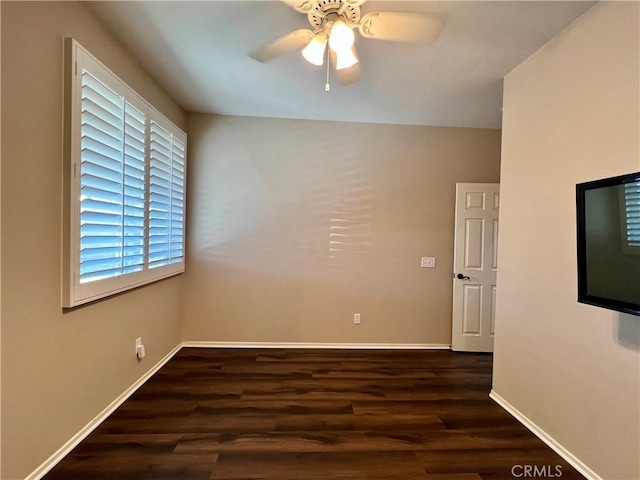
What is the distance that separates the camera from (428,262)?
3854 mm

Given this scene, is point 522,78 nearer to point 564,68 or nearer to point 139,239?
point 564,68

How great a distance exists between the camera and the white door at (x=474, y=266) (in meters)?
3.72

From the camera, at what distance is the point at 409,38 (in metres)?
2.08

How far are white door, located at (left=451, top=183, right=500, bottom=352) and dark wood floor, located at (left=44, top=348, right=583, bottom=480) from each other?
0.69 metres

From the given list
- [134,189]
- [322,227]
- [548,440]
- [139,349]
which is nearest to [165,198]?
[134,189]

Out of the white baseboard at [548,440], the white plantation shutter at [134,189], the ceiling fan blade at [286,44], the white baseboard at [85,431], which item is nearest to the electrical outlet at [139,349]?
the white baseboard at [85,431]

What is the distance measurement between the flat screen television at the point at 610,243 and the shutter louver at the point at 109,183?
282 centimetres

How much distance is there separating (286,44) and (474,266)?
3146 mm

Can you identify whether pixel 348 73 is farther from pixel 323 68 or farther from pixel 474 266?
pixel 474 266

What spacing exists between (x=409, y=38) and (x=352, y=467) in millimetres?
2741

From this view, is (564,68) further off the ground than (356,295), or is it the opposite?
(564,68)

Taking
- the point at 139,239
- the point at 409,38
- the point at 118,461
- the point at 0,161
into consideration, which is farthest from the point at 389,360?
the point at 0,161

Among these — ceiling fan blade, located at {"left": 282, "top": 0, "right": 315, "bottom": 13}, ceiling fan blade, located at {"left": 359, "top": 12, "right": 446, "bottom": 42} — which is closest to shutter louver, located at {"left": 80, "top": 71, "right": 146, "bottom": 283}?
ceiling fan blade, located at {"left": 282, "top": 0, "right": 315, "bottom": 13}

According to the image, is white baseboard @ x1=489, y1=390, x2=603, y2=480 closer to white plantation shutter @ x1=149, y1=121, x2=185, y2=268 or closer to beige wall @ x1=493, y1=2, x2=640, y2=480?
beige wall @ x1=493, y1=2, x2=640, y2=480
